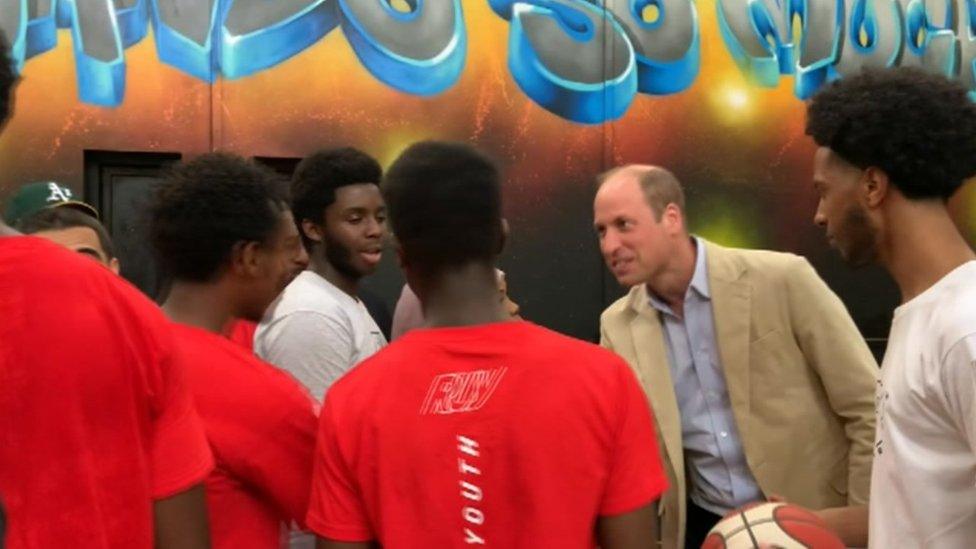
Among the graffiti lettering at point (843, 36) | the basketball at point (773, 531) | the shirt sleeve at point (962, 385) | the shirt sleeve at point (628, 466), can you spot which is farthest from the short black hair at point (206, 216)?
the graffiti lettering at point (843, 36)

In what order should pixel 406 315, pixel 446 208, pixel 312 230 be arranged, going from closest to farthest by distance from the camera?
pixel 446 208, pixel 312 230, pixel 406 315

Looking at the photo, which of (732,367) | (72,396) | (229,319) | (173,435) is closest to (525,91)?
(732,367)

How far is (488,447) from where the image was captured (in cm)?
212

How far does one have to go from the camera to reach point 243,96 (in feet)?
16.7

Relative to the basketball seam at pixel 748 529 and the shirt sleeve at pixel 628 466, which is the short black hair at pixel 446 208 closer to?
the shirt sleeve at pixel 628 466

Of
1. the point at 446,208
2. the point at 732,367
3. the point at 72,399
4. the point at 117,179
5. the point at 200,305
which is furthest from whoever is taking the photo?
the point at 117,179

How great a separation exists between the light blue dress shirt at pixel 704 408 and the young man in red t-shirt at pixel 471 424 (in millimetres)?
1454

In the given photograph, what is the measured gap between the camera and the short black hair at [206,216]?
2426mm

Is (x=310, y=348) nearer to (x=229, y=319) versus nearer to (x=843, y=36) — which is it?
(x=229, y=319)

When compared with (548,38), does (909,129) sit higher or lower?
lower

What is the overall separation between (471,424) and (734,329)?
1632 mm

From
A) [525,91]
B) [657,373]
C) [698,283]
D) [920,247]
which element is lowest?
[657,373]

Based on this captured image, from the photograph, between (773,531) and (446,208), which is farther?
(773,531)

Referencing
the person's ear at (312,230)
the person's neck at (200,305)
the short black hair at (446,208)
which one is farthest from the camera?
the person's ear at (312,230)
